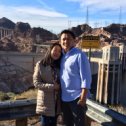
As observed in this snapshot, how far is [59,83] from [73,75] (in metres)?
0.26

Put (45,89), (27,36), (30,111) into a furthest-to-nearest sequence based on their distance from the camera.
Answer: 1. (27,36)
2. (30,111)
3. (45,89)

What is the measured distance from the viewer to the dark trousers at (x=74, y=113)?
13.7 ft

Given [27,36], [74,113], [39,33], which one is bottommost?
[74,113]

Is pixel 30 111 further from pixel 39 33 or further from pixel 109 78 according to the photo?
pixel 39 33

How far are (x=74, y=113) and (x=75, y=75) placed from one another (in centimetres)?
41

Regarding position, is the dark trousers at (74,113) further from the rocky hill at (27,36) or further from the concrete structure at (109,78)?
the rocky hill at (27,36)

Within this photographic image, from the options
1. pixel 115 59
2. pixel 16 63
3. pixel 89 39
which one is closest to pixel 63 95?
pixel 89 39

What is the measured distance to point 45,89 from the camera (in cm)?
438

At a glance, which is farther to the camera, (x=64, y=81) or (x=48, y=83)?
(x=48, y=83)

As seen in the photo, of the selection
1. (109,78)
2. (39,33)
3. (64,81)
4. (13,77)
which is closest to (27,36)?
(39,33)

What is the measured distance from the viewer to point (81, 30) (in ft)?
283

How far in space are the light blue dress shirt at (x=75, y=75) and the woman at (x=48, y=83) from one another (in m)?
0.14

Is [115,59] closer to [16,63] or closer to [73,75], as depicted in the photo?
[16,63]

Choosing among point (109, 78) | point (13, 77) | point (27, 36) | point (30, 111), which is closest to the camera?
point (30, 111)
